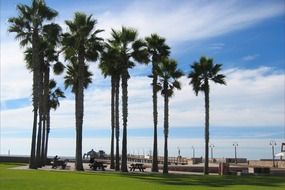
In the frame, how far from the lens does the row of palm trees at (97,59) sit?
41.4 meters

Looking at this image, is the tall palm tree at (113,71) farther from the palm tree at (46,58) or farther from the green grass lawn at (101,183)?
the green grass lawn at (101,183)

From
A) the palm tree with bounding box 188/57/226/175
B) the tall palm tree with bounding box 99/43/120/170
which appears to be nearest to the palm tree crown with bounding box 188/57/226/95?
the palm tree with bounding box 188/57/226/175

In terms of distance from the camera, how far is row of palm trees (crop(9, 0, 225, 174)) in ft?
136

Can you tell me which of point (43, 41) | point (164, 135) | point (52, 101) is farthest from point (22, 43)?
point (52, 101)

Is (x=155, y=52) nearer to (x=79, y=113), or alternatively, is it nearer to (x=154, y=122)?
(x=154, y=122)

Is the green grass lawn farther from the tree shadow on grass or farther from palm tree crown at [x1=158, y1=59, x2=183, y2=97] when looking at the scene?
palm tree crown at [x1=158, y1=59, x2=183, y2=97]

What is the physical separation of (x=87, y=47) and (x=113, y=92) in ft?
24.3

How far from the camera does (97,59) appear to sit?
4262 cm

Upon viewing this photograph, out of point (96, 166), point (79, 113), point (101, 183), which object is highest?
point (79, 113)

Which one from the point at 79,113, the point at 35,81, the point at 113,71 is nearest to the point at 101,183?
the point at 79,113

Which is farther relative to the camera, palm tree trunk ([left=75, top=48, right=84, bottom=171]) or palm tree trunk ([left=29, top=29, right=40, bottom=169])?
palm tree trunk ([left=29, top=29, right=40, bottom=169])

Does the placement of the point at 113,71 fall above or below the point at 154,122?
above

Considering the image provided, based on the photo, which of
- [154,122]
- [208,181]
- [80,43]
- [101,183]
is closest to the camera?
[101,183]

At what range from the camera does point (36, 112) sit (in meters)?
41.3
